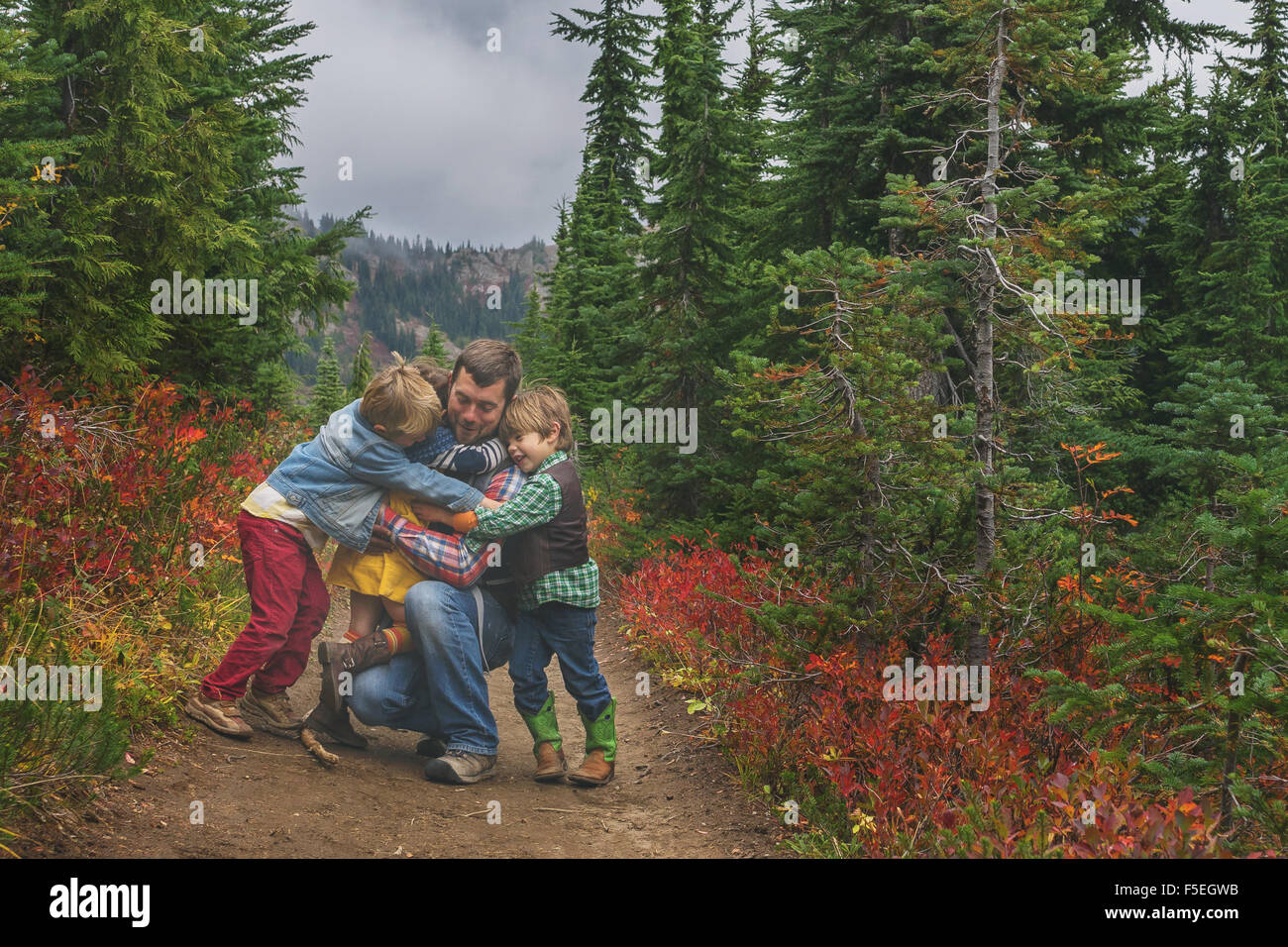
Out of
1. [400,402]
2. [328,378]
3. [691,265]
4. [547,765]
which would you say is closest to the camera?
[400,402]

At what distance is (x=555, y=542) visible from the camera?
4.84m

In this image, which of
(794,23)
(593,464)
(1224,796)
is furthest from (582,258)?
(1224,796)

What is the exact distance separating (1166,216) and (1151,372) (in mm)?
2740

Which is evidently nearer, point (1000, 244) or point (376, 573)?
point (376, 573)

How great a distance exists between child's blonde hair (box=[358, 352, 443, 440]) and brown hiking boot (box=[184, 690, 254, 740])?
72.6 inches

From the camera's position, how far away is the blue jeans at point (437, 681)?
15.0 feet

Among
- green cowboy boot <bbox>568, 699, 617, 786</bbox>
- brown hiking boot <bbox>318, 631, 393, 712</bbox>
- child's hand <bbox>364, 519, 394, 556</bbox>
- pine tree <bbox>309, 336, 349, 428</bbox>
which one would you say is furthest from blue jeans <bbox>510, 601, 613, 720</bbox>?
pine tree <bbox>309, 336, 349, 428</bbox>

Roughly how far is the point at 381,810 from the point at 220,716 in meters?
1.15

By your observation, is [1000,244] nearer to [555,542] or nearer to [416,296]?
[555,542]

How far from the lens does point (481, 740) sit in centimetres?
477

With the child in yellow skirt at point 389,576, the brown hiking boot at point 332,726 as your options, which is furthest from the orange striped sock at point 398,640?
the brown hiking boot at point 332,726

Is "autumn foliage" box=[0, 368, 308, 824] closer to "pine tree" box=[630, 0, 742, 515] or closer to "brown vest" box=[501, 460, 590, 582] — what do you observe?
"brown vest" box=[501, 460, 590, 582]

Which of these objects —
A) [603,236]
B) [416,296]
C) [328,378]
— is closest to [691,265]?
[603,236]
